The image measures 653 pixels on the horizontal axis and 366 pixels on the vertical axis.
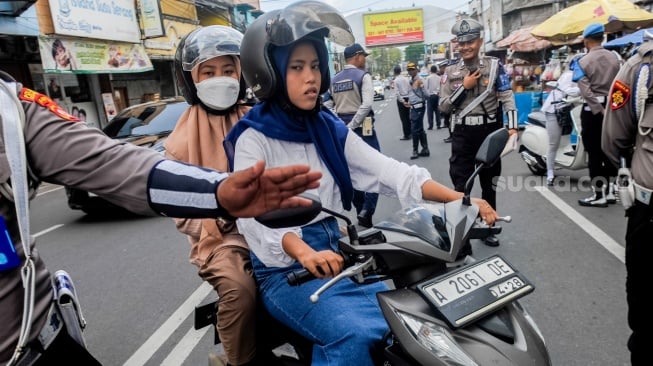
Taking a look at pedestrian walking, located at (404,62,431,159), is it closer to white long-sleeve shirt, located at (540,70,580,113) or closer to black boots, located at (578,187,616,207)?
white long-sleeve shirt, located at (540,70,580,113)

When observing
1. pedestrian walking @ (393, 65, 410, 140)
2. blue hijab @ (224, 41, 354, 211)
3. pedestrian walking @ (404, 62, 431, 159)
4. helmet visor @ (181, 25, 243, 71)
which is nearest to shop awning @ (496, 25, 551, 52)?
pedestrian walking @ (393, 65, 410, 140)

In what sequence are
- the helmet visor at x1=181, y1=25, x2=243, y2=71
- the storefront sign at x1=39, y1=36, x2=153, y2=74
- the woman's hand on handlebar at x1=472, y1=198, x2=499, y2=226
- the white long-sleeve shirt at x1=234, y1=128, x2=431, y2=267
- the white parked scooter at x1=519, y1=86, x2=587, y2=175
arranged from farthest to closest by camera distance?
the storefront sign at x1=39, y1=36, x2=153, y2=74, the white parked scooter at x1=519, y1=86, x2=587, y2=175, the helmet visor at x1=181, y1=25, x2=243, y2=71, the white long-sleeve shirt at x1=234, y1=128, x2=431, y2=267, the woman's hand on handlebar at x1=472, y1=198, x2=499, y2=226

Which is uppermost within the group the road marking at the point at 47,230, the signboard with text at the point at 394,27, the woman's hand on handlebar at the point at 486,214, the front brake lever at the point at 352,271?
the signboard with text at the point at 394,27

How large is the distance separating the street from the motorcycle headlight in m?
1.64

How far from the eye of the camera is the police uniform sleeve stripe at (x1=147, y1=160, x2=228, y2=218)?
108 centimetres

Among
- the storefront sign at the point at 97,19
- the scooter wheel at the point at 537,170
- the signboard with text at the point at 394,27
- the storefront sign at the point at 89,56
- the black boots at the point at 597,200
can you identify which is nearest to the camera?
the black boots at the point at 597,200

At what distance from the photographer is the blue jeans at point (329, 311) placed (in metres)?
1.50

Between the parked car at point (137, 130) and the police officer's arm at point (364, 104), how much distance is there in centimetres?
266

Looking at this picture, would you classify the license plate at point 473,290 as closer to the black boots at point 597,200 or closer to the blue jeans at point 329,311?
the blue jeans at point 329,311

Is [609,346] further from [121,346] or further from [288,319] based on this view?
[121,346]

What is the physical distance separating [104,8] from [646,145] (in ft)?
49.1

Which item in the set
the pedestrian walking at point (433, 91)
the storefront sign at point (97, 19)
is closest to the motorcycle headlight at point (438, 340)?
the pedestrian walking at point (433, 91)

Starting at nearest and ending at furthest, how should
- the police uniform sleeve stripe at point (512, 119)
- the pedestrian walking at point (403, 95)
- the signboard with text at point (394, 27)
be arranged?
the police uniform sleeve stripe at point (512, 119)
the pedestrian walking at point (403, 95)
the signboard with text at point (394, 27)

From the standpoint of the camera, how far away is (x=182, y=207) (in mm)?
1098
